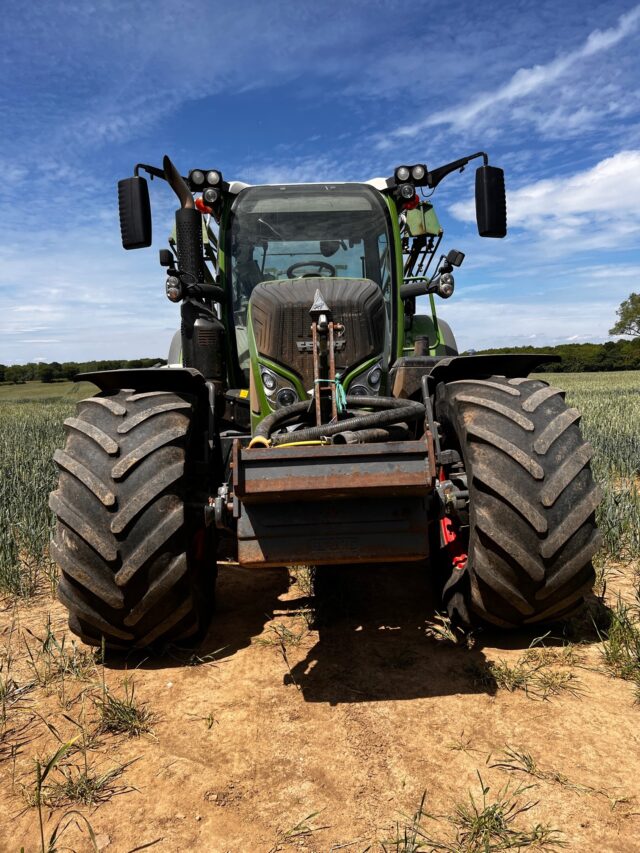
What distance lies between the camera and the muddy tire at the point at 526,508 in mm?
2426

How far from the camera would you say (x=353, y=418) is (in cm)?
293

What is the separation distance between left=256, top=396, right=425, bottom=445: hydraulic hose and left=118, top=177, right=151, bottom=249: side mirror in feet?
4.51

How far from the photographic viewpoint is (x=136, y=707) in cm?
238

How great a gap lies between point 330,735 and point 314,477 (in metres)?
0.93

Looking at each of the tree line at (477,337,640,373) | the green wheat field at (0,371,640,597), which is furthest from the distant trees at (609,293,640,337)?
the green wheat field at (0,371,640,597)

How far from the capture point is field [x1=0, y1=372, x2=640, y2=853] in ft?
5.73

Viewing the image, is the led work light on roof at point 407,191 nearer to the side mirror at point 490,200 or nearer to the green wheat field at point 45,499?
the side mirror at point 490,200

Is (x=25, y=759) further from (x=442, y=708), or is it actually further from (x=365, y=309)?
(x=365, y=309)

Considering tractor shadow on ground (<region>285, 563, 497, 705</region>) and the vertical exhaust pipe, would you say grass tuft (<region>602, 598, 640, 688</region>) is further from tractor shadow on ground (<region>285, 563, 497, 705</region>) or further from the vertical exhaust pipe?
the vertical exhaust pipe

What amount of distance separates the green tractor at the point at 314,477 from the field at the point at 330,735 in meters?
0.22

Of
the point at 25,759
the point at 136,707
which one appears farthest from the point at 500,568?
the point at 25,759

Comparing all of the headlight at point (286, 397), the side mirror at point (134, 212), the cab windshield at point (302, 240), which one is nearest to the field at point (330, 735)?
the headlight at point (286, 397)

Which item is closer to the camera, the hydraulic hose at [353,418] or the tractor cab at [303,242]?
the hydraulic hose at [353,418]

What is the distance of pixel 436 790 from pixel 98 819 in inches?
40.1
